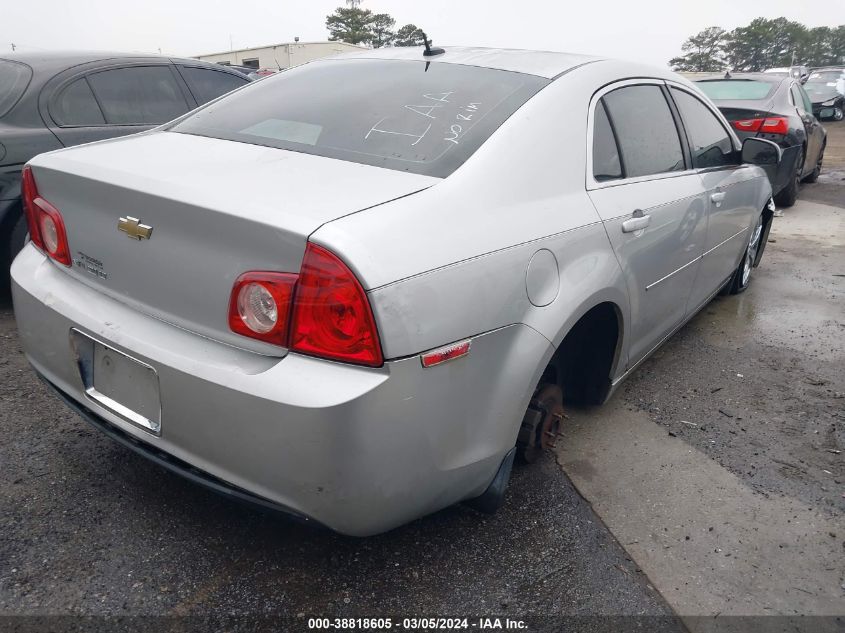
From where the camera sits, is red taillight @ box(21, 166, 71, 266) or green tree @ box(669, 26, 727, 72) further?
green tree @ box(669, 26, 727, 72)

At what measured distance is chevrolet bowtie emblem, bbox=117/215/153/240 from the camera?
5.95ft

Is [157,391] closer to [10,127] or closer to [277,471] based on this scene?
[277,471]

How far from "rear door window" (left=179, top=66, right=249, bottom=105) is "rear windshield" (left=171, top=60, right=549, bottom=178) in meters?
2.46

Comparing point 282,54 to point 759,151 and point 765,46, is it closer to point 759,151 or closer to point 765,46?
point 759,151

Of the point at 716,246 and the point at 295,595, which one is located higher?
the point at 716,246

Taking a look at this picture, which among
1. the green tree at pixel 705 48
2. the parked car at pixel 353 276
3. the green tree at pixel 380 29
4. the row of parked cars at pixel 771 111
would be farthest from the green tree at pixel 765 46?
the parked car at pixel 353 276

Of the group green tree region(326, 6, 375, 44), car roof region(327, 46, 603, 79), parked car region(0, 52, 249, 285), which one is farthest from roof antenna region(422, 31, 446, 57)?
green tree region(326, 6, 375, 44)

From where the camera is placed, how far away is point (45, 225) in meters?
2.22

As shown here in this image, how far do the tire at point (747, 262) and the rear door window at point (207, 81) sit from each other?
3901mm

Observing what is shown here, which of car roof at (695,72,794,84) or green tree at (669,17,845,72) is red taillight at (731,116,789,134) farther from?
green tree at (669,17,845,72)

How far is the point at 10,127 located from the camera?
149 inches

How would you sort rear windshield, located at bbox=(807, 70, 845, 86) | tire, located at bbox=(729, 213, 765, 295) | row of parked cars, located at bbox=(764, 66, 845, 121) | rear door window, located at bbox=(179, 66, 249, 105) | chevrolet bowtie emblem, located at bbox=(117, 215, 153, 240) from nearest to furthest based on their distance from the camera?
1. chevrolet bowtie emblem, located at bbox=(117, 215, 153, 240)
2. tire, located at bbox=(729, 213, 765, 295)
3. rear door window, located at bbox=(179, 66, 249, 105)
4. row of parked cars, located at bbox=(764, 66, 845, 121)
5. rear windshield, located at bbox=(807, 70, 845, 86)

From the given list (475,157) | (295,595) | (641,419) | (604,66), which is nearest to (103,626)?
(295,595)

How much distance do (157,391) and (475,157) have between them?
1.09 meters
